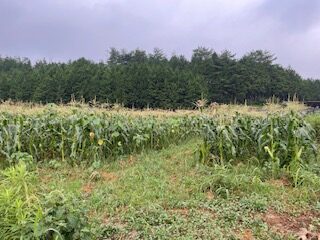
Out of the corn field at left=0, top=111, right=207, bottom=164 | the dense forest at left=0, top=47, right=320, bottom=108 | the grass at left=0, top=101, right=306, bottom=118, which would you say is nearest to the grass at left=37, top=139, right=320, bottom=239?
the corn field at left=0, top=111, right=207, bottom=164

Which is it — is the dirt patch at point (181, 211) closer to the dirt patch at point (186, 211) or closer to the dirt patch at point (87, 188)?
the dirt patch at point (186, 211)

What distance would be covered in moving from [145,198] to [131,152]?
12.2ft

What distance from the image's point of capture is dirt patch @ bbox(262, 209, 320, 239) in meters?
3.68

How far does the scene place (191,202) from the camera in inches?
167

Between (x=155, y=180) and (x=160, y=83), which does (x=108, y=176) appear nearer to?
(x=155, y=180)

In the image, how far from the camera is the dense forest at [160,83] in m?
38.5

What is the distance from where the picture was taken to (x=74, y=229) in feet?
9.17

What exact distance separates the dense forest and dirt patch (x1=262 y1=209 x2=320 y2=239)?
28.6m

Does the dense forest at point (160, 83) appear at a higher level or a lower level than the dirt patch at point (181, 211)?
higher

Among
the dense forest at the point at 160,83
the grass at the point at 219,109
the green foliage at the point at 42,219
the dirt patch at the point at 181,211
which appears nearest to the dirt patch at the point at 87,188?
the dirt patch at the point at 181,211

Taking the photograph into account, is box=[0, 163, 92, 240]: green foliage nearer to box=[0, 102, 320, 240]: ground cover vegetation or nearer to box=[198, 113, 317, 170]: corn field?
box=[0, 102, 320, 240]: ground cover vegetation

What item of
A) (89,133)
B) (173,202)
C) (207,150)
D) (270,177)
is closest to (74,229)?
(173,202)

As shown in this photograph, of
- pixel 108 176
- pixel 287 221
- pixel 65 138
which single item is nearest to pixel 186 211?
pixel 287 221

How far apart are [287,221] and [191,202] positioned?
38.5 inches
